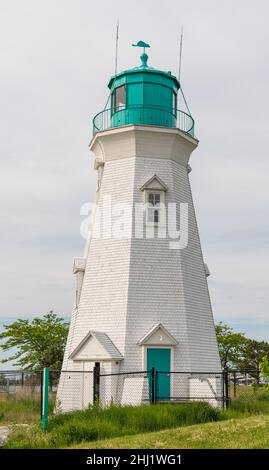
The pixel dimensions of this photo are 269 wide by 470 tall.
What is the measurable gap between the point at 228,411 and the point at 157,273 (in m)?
6.20

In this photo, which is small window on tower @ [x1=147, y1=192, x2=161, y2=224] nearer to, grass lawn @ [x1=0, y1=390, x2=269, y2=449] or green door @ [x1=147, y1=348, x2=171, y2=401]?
green door @ [x1=147, y1=348, x2=171, y2=401]

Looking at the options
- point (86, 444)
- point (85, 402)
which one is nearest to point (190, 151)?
point (85, 402)

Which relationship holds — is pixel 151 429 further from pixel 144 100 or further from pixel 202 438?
pixel 144 100

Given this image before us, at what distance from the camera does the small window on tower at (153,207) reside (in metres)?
21.8

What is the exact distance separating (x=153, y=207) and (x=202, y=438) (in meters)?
11.1

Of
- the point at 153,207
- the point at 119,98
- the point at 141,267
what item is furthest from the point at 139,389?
the point at 119,98

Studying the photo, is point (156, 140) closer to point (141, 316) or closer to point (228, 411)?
point (141, 316)

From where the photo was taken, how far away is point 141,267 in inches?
830

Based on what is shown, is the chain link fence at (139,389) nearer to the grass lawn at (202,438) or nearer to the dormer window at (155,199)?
the grass lawn at (202,438)

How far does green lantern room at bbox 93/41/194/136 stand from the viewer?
22.5 m

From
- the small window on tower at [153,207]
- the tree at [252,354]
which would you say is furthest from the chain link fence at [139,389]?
the tree at [252,354]

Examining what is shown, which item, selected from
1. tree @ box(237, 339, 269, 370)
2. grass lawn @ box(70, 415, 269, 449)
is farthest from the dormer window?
tree @ box(237, 339, 269, 370)

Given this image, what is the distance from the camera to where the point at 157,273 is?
21156mm
